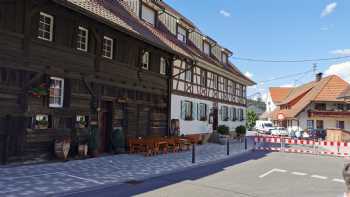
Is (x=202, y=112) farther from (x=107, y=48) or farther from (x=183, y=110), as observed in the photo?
(x=107, y=48)

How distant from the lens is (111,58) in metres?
15.9

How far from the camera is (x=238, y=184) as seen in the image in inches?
393

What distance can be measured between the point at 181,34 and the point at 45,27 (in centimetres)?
1421

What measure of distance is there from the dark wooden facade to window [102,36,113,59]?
237 mm

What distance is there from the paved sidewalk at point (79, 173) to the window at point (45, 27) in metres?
4.63

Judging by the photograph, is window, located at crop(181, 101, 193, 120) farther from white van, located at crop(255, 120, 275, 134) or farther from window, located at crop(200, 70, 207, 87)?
white van, located at crop(255, 120, 275, 134)

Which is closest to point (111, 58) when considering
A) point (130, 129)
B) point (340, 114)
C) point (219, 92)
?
point (130, 129)

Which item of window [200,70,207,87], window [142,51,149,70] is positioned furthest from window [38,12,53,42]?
window [200,70,207,87]

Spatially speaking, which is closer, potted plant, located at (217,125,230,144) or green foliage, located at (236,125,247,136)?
potted plant, located at (217,125,230,144)

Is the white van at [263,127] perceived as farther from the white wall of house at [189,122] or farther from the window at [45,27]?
the window at [45,27]

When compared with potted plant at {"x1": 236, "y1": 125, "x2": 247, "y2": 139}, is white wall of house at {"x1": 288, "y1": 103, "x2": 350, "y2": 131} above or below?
above

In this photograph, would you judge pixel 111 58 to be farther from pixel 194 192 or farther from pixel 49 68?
pixel 194 192

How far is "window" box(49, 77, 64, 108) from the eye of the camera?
1273 cm

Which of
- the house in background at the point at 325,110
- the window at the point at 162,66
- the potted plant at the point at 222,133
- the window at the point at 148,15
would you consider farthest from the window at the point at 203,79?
the house in background at the point at 325,110
